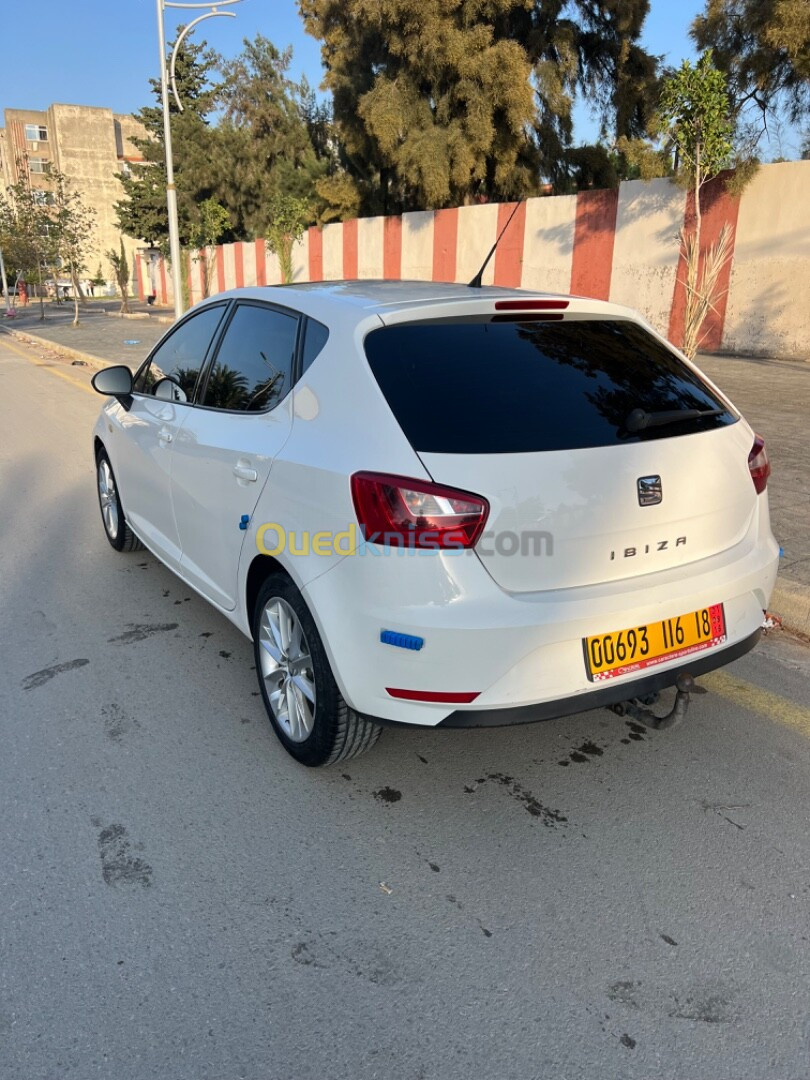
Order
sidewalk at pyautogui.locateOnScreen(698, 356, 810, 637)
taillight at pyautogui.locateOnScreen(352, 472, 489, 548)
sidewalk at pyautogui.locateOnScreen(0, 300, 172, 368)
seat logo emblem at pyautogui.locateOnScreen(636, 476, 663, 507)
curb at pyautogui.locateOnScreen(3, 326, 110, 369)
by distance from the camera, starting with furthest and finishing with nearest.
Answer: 1. sidewalk at pyautogui.locateOnScreen(0, 300, 172, 368)
2. curb at pyautogui.locateOnScreen(3, 326, 110, 369)
3. sidewalk at pyautogui.locateOnScreen(698, 356, 810, 637)
4. seat logo emblem at pyautogui.locateOnScreen(636, 476, 663, 507)
5. taillight at pyautogui.locateOnScreen(352, 472, 489, 548)

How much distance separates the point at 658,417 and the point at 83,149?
8587cm

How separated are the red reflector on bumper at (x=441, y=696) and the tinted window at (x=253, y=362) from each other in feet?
4.04

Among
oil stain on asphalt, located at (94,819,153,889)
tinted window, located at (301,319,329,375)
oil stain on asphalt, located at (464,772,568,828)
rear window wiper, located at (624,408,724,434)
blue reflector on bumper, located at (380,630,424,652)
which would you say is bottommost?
oil stain on asphalt, located at (94,819,153,889)

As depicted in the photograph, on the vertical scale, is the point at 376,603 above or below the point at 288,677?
above

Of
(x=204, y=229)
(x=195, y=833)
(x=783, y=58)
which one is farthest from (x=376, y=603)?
(x=204, y=229)

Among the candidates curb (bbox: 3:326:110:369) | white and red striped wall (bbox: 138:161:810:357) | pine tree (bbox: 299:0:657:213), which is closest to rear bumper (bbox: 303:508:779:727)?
white and red striped wall (bbox: 138:161:810:357)

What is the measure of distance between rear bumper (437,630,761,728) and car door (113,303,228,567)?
206 cm

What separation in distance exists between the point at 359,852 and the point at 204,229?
123ft

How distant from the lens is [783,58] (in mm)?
17578

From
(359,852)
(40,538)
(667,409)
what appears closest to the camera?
(359,852)

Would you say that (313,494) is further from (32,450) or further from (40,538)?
(32,450)

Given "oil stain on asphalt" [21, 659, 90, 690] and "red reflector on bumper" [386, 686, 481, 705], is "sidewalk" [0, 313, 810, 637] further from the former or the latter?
"oil stain on asphalt" [21, 659, 90, 690]

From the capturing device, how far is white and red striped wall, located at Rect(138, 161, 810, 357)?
1482 centimetres

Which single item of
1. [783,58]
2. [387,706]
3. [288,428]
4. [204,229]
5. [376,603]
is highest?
[783,58]
